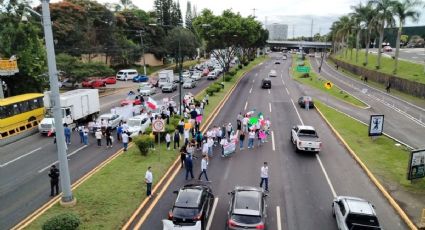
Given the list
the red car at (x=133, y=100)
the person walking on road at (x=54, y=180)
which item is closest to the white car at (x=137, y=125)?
the person walking on road at (x=54, y=180)

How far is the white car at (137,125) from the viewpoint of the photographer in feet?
94.7

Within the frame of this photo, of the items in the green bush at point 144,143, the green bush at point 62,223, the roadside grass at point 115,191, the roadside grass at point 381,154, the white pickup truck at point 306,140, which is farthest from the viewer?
the white pickup truck at point 306,140

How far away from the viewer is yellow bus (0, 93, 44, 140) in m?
31.4

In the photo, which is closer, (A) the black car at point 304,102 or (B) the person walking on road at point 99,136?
(B) the person walking on road at point 99,136

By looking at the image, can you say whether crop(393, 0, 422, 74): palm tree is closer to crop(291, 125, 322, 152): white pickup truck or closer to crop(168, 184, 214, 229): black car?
crop(291, 125, 322, 152): white pickup truck

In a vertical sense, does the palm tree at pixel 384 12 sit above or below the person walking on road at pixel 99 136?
above

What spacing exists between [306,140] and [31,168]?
17.1 metres

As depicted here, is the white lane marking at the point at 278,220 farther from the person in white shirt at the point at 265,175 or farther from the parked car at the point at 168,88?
the parked car at the point at 168,88

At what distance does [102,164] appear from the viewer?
74.6 ft

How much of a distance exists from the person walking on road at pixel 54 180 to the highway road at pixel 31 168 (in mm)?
352

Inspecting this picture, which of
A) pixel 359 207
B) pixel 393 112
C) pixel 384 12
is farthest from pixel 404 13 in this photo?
pixel 359 207

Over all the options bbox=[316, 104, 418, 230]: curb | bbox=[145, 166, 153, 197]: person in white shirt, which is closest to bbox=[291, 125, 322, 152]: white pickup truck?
bbox=[316, 104, 418, 230]: curb

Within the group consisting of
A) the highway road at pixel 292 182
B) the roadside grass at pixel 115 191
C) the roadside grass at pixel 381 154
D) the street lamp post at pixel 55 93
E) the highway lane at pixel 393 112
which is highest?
the street lamp post at pixel 55 93

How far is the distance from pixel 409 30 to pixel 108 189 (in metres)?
162
